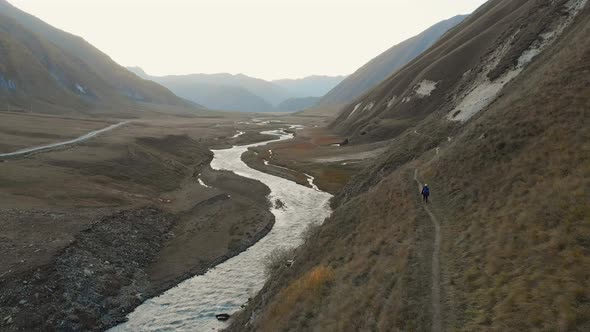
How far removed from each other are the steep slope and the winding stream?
15.0ft

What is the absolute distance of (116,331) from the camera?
3472 cm

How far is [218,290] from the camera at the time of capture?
41469 millimetres

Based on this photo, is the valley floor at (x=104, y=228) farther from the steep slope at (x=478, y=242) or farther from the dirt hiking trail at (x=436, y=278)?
the dirt hiking trail at (x=436, y=278)

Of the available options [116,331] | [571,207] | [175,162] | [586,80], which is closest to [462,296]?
[571,207]


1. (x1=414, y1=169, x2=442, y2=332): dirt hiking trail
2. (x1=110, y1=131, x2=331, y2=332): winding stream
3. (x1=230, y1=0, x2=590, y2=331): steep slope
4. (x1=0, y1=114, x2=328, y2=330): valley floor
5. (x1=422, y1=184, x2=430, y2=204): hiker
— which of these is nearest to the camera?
(x1=230, y1=0, x2=590, y2=331): steep slope

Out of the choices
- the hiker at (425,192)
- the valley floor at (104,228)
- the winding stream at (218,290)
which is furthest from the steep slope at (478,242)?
the valley floor at (104,228)

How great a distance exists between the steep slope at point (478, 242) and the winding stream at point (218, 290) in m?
4.58

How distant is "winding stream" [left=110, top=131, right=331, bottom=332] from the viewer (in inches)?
1405

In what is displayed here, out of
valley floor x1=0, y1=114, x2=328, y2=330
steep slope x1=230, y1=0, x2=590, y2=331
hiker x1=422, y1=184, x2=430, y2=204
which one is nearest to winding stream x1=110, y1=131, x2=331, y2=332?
valley floor x1=0, y1=114, x2=328, y2=330

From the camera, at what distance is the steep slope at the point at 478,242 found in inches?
684

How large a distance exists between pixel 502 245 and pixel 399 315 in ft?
23.7

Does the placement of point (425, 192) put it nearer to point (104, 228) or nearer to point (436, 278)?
point (436, 278)

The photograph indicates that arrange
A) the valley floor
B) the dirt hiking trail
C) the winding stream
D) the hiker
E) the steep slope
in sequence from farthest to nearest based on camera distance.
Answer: the valley floor, the winding stream, the hiker, the dirt hiking trail, the steep slope

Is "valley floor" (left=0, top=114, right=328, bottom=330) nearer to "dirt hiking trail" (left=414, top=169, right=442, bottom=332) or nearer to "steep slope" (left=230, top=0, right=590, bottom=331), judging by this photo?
"steep slope" (left=230, top=0, right=590, bottom=331)
